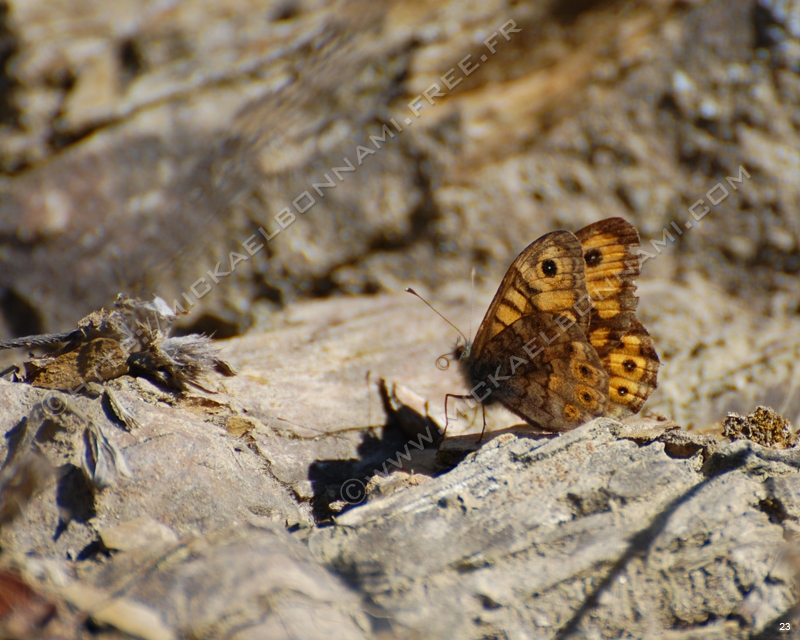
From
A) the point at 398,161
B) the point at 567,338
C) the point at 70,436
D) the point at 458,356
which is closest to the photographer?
the point at 70,436

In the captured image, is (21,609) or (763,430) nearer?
(21,609)

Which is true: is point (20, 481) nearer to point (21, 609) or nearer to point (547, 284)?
point (21, 609)

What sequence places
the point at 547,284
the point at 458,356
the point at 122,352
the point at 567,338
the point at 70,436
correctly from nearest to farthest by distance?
1. the point at 70,436
2. the point at 122,352
3. the point at 567,338
4. the point at 547,284
5. the point at 458,356

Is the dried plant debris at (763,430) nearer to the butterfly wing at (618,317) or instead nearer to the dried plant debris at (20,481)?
the butterfly wing at (618,317)

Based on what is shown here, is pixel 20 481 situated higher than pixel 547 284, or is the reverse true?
pixel 20 481

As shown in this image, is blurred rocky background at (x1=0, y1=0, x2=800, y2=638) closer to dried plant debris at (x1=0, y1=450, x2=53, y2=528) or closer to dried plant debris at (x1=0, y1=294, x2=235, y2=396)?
dried plant debris at (x1=0, y1=294, x2=235, y2=396)

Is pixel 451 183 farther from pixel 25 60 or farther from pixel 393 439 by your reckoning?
pixel 25 60

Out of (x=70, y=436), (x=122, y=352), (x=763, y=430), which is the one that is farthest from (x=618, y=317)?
(x=70, y=436)

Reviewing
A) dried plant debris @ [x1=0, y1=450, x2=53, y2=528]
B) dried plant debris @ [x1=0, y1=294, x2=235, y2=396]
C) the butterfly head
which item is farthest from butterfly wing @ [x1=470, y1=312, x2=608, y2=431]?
dried plant debris @ [x1=0, y1=450, x2=53, y2=528]
